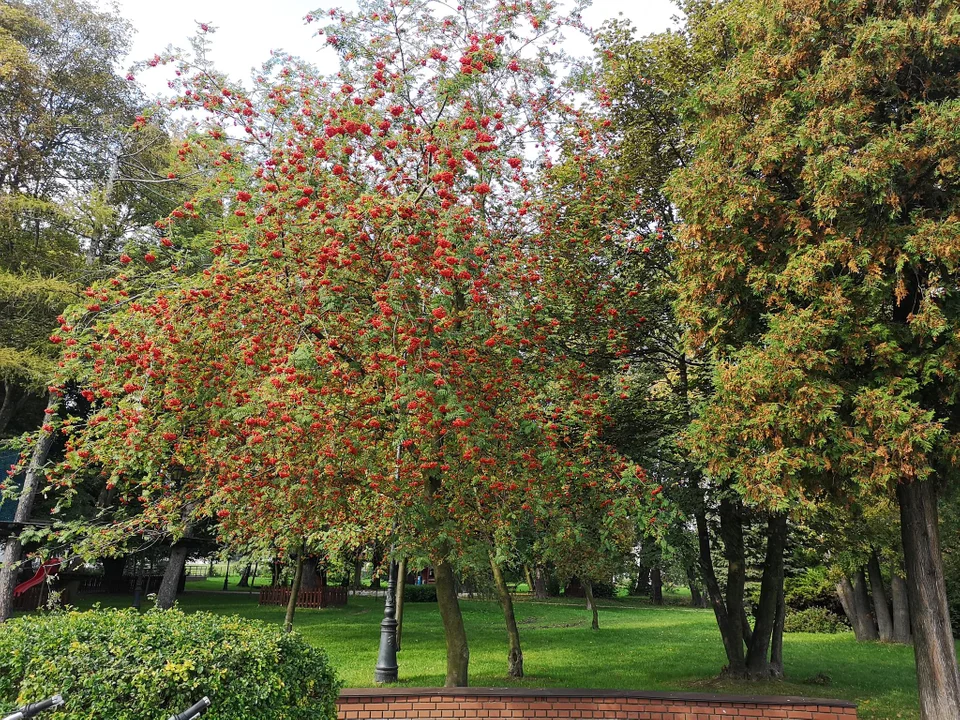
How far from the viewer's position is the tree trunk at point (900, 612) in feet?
65.6

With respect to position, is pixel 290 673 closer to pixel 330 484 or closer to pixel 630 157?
pixel 330 484

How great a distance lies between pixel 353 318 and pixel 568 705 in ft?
16.5

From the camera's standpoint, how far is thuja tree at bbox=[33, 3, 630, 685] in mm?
6441

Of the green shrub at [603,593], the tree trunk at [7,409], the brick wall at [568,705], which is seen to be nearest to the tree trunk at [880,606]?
the brick wall at [568,705]

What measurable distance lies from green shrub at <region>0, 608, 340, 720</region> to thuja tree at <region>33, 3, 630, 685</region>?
1764 mm

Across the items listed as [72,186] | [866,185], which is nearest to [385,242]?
[866,185]

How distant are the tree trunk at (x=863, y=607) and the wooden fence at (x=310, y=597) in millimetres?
18618

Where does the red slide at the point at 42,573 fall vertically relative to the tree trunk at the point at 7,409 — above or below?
below

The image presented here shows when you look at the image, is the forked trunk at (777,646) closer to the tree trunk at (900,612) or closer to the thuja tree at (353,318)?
the thuja tree at (353,318)

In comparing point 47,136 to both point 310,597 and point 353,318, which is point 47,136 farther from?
point 310,597

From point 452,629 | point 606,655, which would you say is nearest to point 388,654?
point 452,629

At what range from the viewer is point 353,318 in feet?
23.1

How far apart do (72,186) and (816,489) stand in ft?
64.0

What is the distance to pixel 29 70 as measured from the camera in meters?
17.2
